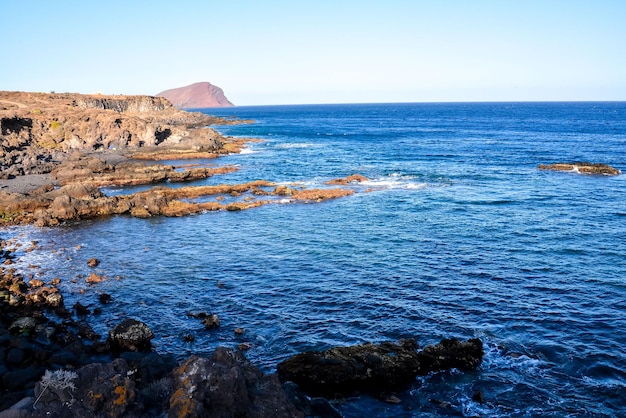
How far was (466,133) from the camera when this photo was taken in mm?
142750

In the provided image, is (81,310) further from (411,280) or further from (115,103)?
(115,103)

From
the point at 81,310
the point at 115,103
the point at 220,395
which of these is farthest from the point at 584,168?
the point at 115,103

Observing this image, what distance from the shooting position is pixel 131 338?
23.3m

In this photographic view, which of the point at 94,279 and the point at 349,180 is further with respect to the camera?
the point at 349,180

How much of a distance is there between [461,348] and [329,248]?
62.9ft

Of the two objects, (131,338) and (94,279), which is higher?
(131,338)

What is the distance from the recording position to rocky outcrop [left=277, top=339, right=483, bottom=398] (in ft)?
64.5

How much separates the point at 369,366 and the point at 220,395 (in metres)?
9.86

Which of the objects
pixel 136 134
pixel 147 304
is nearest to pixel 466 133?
pixel 136 134

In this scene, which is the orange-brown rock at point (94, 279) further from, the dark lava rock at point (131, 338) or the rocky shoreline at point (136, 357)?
the dark lava rock at point (131, 338)

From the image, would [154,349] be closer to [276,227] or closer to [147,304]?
[147,304]

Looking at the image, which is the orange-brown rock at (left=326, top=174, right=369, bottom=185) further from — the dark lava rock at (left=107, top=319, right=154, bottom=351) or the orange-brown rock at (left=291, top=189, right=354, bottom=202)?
the dark lava rock at (left=107, top=319, right=154, bottom=351)

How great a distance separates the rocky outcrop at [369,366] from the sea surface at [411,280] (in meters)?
0.68

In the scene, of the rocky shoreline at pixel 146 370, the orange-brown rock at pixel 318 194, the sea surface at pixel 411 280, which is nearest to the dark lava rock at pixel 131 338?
the rocky shoreline at pixel 146 370
